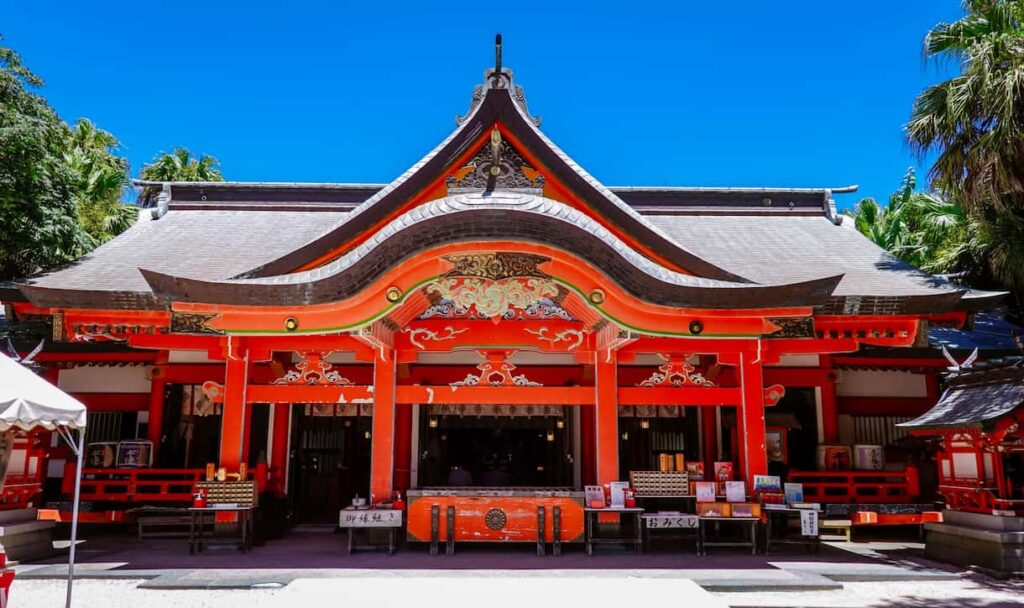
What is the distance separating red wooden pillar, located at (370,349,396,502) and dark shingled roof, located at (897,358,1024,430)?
22.7 ft

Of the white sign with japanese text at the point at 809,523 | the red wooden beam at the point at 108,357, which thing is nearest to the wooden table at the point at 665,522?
the white sign with japanese text at the point at 809,523

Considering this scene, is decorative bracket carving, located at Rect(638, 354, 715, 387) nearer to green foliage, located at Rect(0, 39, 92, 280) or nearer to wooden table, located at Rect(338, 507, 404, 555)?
wooden table, located at Rect(338, 507, 404, 555)

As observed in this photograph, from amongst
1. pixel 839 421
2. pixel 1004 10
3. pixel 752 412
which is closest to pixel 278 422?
pixel 752 412

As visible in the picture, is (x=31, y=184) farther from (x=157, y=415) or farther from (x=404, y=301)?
(x=404, y=301)

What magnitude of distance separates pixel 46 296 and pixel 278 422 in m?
4.44

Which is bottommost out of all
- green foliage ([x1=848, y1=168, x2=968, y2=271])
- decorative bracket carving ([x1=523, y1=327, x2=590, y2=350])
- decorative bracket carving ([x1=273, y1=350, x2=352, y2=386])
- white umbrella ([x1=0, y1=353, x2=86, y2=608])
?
white umbrella ([x1=0, y1=353, x2=86, y2=608])

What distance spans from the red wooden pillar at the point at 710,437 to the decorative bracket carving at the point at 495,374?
4.38 meters

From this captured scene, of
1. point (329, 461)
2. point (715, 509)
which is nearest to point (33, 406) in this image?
point (715, 509)

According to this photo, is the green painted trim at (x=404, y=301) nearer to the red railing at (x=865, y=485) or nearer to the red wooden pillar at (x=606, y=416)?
Answer: the red wooden pillar at (x=606, y=416)

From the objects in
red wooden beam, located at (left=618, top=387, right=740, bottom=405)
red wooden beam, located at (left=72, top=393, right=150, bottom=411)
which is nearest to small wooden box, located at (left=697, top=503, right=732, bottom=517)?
red wooden beam, located at (left=618, top=387, right=740, bottom=405)

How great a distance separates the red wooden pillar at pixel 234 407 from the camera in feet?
31.9

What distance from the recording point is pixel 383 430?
9.87 meters

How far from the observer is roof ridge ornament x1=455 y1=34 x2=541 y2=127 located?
9.65 metres

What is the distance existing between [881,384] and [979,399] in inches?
181
